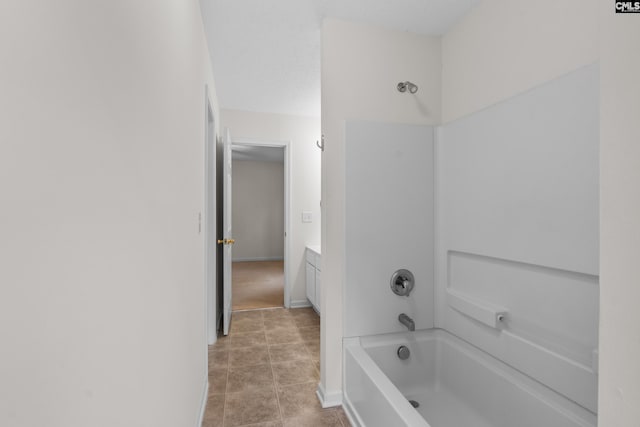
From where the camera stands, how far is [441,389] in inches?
76.3

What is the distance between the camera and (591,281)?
122 centimetres

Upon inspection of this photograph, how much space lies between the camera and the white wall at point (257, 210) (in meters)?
7.48

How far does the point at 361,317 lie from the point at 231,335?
160cm

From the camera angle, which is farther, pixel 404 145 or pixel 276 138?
pixel 276 138

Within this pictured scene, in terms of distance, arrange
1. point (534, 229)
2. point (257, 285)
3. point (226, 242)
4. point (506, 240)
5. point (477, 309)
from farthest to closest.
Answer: point (257, 285), point (226, 242), point (477, 309), point (506, 240), point (534, 229)

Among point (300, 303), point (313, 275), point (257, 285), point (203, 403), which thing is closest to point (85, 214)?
point (203, 403)

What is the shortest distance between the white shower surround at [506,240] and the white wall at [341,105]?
78 millimetres

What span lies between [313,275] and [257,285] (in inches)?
73.7

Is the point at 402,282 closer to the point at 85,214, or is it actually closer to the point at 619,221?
the point at 619,221

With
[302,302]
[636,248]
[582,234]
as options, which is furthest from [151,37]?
[302,302]

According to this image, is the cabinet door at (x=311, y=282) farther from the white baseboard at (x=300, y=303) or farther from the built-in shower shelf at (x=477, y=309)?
the built-in shower shelf at (x=477, y=309)

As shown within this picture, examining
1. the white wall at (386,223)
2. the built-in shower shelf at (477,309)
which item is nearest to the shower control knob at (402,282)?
the white wall at (386,223)

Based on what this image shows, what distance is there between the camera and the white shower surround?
125 cm

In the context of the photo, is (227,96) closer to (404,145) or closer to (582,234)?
(404,145)
